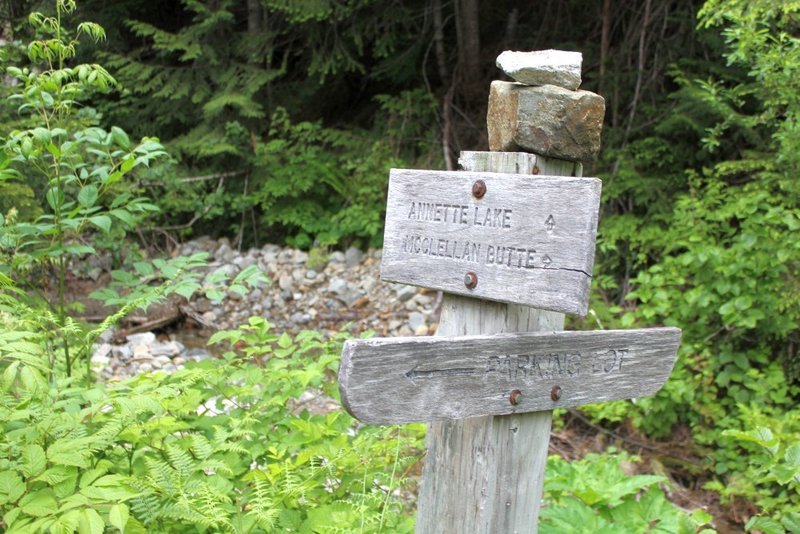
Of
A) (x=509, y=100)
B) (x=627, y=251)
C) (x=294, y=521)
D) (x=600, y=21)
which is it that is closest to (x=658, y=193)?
(x=627, y=251)

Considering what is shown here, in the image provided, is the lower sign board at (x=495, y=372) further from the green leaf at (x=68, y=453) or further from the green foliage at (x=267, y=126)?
the green foliage at (x=267, y=126)

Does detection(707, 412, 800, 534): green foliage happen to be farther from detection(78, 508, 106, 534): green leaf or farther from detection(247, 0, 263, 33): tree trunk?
detection(247, 0, 263, 33): tree trunk

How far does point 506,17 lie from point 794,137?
5018 millimetres

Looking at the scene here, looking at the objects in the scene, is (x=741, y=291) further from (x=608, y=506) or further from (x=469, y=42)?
(x=469, y=42)

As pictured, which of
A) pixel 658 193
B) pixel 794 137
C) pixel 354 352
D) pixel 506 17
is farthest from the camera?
pixel 506 17

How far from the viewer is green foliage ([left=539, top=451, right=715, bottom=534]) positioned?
2410 millimetres

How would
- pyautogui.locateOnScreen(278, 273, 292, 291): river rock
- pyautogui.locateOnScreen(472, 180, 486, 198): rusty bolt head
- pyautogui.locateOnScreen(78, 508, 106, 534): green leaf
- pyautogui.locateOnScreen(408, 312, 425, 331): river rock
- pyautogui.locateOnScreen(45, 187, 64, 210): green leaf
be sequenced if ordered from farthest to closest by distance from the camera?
pyautogui.locateOnScreen(278, 273, 292, 291): river rock, pyautogui.locateOnScreen(408, 312, 425, 331): river rock, pyautogui.locateOnScreen(45, 187, 64, 210): green leaf, pyautogui.locateOnScreen(472, 180, 486, 198): rusty bolt head, pyautogui.locateOnScreen(78, 508, 106, 534): green leaf

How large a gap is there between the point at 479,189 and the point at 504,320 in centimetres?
37

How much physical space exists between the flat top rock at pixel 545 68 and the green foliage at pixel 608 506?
4.69 feet

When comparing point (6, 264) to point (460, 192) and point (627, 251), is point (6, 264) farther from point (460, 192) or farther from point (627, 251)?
point (627, 251)

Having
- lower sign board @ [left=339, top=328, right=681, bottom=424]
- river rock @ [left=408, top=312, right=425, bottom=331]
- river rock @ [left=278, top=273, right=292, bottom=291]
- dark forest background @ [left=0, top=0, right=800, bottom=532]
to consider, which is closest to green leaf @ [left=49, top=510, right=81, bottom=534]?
lower sign board @ [left=339, top=328, right=681, bottom=424]

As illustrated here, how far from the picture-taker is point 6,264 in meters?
2.63

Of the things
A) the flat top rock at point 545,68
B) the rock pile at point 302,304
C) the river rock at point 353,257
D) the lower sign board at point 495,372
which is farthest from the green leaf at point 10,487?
the river rock at point 353,257

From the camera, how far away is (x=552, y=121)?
77.1 inches
